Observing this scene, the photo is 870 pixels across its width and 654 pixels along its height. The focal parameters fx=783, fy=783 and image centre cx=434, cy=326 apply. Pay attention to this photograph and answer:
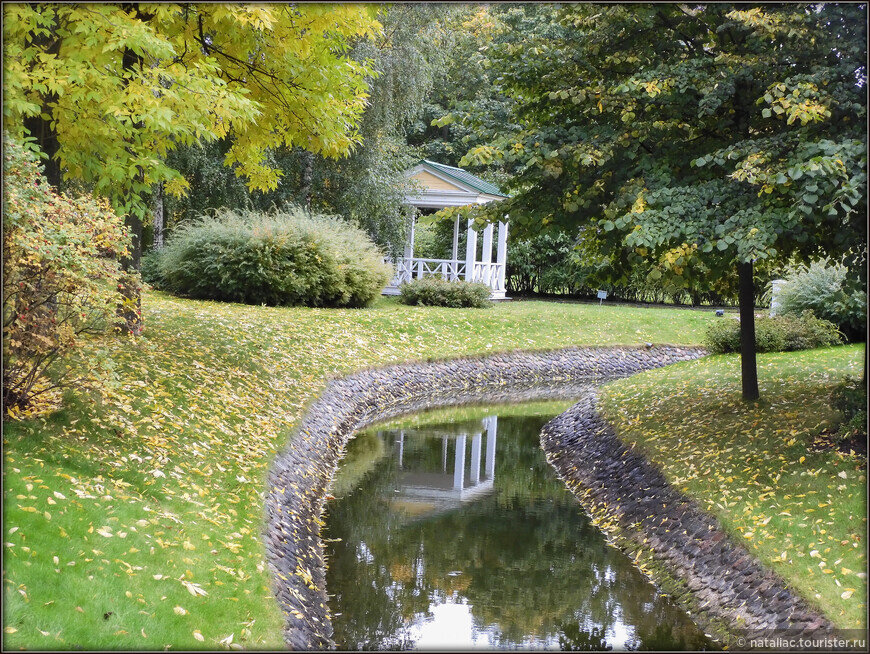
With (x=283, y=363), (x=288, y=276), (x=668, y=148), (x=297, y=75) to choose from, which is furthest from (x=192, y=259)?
(x=668, y=148)

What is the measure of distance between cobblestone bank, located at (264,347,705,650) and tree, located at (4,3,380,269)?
3.72 metres

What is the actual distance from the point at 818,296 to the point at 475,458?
11.5m

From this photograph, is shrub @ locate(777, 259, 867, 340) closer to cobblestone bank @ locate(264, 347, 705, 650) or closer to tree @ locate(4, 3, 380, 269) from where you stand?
cobblestone bank @ locate(264, 347, 705, 650)

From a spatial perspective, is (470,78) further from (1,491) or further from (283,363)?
(1,491)

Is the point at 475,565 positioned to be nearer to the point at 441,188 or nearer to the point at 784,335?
the point at 784,335

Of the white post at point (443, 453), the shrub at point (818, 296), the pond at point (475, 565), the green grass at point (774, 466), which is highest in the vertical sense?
the shrub at point (818, 296)

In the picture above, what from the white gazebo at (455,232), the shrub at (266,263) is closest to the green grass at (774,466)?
the shrub at (266,263)

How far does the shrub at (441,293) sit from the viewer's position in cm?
2450

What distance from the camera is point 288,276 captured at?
65.6 feet

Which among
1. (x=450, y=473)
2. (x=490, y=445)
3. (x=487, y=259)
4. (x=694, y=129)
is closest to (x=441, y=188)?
(x=487, y=259)

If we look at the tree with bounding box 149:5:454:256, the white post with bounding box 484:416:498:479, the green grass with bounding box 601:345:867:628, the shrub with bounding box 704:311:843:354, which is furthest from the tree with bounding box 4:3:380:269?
the tree with bounding box 149:5:454:256

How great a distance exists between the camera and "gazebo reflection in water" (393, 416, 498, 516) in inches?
398

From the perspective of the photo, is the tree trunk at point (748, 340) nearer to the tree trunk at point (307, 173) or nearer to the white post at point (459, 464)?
the white post at point (459, 464)

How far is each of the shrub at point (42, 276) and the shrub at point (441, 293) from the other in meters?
17.4
